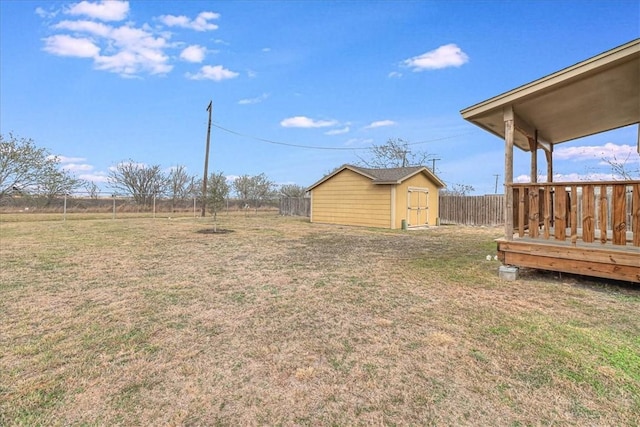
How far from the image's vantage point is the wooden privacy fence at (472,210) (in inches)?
581

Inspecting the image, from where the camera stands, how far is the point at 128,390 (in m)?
1.96

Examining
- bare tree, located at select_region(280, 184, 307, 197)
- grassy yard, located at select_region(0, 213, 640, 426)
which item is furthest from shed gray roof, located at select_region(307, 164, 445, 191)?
bare tree, located at select_region(280, 184, 307, 197)

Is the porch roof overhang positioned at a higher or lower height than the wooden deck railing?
higher

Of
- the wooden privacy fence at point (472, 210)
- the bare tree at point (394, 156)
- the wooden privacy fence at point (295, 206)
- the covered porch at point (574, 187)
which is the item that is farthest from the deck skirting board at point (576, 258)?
the bare tree at point (394, 156)

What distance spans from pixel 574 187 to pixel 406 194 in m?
9.37

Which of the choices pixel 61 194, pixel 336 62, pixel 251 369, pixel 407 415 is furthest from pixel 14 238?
pixel 336 62

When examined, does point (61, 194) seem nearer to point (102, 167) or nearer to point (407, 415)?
point (102, 167)

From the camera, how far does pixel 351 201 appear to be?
14.8m

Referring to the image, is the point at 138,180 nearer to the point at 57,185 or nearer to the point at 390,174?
the point at 57,185

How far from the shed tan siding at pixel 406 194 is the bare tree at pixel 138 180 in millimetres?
21380

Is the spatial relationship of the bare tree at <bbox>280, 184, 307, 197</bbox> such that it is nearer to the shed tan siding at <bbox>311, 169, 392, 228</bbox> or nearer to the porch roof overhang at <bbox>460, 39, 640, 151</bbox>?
the shed tan siding at <bbox>311, 169, 392, 228</bbox>

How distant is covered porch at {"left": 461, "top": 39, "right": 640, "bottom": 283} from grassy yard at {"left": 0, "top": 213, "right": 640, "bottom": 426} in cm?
39

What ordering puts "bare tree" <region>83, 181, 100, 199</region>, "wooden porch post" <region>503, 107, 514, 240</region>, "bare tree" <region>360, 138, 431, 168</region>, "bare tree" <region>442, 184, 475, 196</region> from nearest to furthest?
"wooden porch post" <region>503, 107, 514, 240</region> → "bare tree" <region>83, 181, 100, 199</region> → "bare tree" <region>442, 184, 475, 196</region> → "bare tree" <region>360, 138, 431, 168</region>

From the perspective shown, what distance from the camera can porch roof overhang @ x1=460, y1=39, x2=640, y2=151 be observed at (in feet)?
13.1
